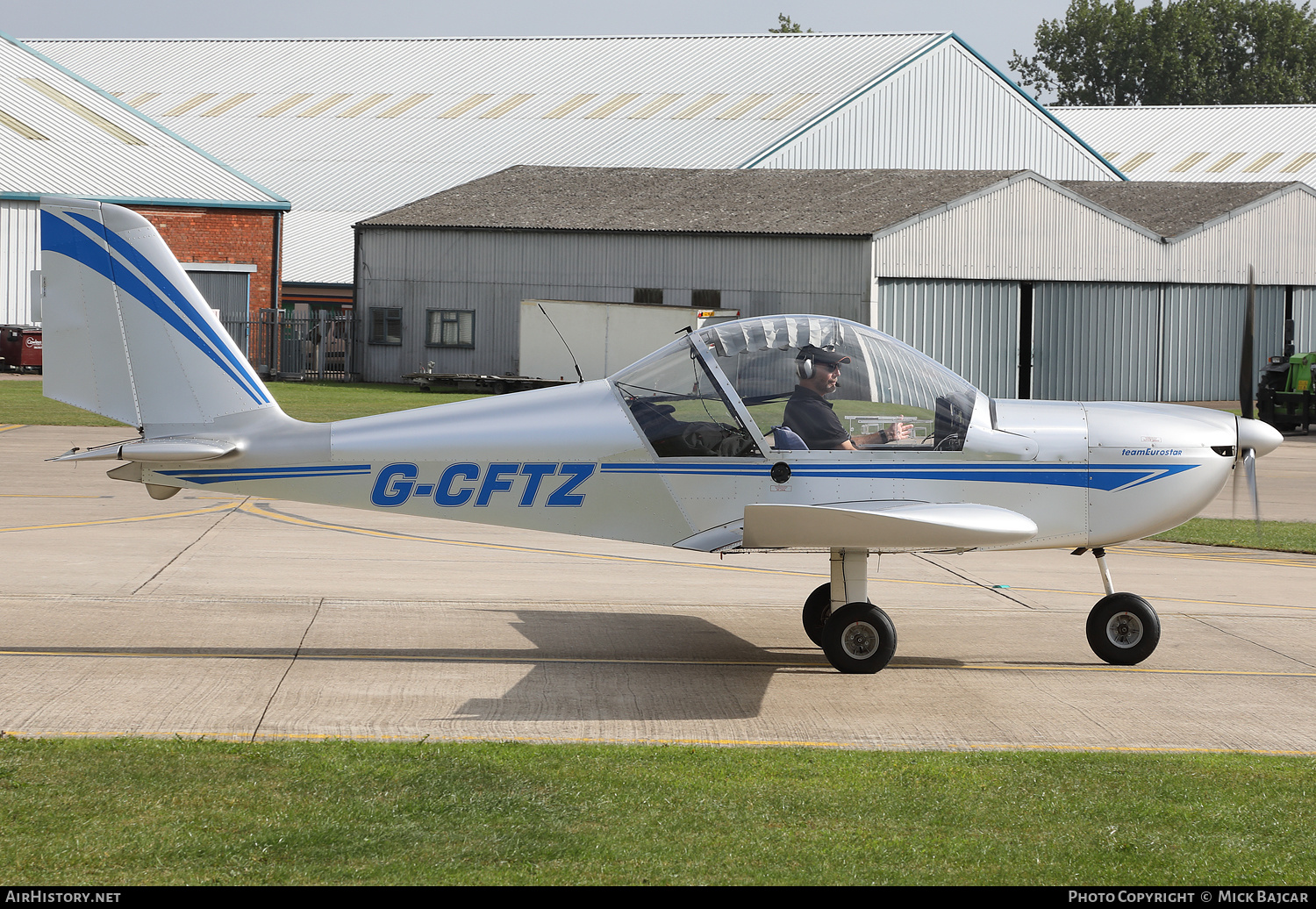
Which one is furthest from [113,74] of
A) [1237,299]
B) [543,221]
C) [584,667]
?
[584,667]

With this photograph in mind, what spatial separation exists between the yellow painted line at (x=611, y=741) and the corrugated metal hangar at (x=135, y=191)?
130 feet

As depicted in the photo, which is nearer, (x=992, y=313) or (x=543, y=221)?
(x=992, y=313)

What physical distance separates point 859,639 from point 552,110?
52048 mm

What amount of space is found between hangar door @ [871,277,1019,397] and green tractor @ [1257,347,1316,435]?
781 centimetres

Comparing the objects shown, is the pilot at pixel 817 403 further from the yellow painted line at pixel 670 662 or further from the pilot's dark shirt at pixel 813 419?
the yellow painted line at pixel 670 662

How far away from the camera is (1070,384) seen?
4094 centimetres

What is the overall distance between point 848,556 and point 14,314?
42277 millimetres

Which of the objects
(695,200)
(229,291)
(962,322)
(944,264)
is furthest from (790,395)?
(229,291)

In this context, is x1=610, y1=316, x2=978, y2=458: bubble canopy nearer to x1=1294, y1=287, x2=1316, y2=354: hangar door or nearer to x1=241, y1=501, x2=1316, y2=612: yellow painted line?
x1=241, y1=501, x2=1316, y2=612: yellow painted line

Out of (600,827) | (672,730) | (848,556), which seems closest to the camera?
(600,827)

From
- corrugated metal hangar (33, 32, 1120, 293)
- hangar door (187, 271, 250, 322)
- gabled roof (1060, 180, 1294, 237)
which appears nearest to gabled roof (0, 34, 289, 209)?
hangar door (187, 271, 250, 322)

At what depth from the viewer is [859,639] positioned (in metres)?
9.27

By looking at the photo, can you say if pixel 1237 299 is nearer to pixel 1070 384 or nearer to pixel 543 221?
pixel 1070 384

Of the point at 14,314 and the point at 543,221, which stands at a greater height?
the point at 543,221
